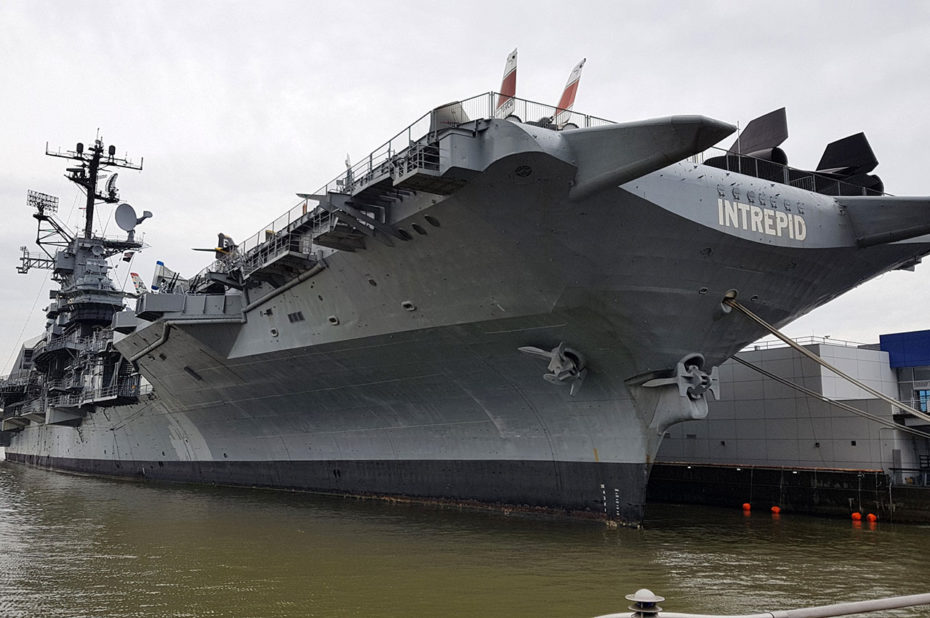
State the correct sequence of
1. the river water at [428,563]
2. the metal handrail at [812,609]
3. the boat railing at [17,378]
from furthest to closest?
the boat railing at [17,378]
the river water at [428,563]
the metal handrail at [812,609]

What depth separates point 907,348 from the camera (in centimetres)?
1775

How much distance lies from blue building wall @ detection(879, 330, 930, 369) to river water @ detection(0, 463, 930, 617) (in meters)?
5.72

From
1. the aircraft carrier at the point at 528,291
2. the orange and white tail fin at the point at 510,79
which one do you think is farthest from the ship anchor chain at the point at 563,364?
the orange and white tail fin at the point at 510,79

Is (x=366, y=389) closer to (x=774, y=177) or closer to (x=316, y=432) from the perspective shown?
(x=316, y=432)

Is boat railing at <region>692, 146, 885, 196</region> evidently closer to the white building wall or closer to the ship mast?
the white building wall

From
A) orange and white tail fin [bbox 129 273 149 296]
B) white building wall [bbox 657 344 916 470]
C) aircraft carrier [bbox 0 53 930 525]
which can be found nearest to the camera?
aircraft carrier [bbox 0 53 930 525]

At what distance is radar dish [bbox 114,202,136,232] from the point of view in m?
28.6

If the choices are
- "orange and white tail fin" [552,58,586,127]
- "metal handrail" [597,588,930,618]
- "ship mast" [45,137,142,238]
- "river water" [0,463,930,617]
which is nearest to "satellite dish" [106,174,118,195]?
"ship mast" [45,137,142,238]

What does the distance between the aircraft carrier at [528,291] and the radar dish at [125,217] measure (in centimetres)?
1195

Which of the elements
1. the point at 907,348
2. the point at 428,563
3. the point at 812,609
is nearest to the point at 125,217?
the point at 428,563

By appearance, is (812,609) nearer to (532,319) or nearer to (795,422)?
(532,319)

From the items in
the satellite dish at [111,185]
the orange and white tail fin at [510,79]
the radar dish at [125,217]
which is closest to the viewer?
the orange and white tail fin at [510,79]

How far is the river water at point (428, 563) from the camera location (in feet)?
24.7

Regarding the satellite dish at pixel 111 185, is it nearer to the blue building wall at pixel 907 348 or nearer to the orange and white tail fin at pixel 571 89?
the orange and white tail fin at pixel 571 89
